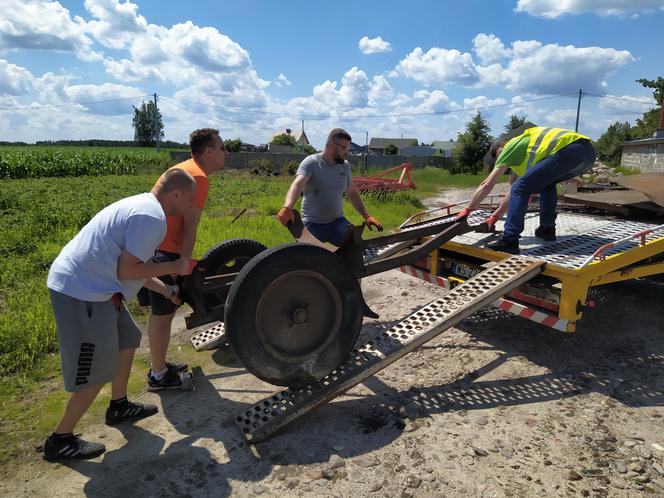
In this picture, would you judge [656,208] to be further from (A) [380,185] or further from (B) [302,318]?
(A) [380,185]

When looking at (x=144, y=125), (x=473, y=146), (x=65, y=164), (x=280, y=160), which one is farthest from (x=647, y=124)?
(x=144, y=125)

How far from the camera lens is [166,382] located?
3635 millimetres

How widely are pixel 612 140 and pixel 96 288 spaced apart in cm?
7599

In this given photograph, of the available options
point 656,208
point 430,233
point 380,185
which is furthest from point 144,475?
point 380,185

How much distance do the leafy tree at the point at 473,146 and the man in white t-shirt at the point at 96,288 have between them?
1725 inches

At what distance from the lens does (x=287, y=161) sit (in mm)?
36250

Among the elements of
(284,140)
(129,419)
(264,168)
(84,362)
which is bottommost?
(129,419)

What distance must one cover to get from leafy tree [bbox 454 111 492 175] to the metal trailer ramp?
42.0m

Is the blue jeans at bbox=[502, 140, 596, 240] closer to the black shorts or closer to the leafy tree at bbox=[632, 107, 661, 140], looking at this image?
the black shorts

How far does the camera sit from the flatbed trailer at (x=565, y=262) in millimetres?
3695

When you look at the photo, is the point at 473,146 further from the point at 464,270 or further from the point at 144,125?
the point at 144,125

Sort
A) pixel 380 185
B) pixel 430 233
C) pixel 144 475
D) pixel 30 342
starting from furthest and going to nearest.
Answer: pixel 380 185 → pixel 430 233 → pixel 30 342 → pixel 144 475

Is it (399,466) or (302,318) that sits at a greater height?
(302,318)

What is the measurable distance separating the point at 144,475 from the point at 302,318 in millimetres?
1318
